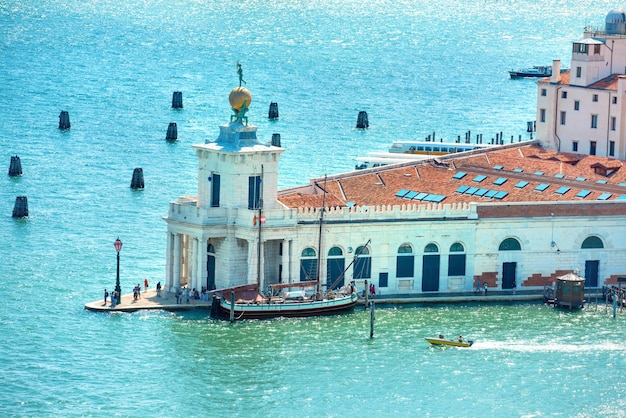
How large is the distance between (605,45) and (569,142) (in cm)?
613

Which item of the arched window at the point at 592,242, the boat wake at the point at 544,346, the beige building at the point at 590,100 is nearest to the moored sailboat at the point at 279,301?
the boat wake at the point at 544,346

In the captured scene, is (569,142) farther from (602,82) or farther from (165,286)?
(165,286)

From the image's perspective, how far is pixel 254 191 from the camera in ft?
364

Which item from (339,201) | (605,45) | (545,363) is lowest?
(545,363)

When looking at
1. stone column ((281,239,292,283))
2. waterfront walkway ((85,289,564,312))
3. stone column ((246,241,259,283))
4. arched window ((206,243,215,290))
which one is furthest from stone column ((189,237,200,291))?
stone column ((281,239,292,283))

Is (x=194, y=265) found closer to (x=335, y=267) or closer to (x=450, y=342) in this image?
(x=335, y=267)

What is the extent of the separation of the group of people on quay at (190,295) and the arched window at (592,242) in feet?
65.7

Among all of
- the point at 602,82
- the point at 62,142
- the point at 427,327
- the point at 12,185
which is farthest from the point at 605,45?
the point at 62,142

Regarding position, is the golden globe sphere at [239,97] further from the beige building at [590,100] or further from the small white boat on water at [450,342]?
the beige building at [590,100]

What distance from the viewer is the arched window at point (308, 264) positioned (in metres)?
110

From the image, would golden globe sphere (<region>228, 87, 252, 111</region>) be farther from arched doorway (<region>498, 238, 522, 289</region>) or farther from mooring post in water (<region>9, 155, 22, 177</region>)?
mooring post in water (<region>9, 155, 22, 177</region>)

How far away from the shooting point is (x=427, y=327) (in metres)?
106

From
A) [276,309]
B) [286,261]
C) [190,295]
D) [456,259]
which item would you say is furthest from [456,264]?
[190,295]

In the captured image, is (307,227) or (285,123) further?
(285,123)
